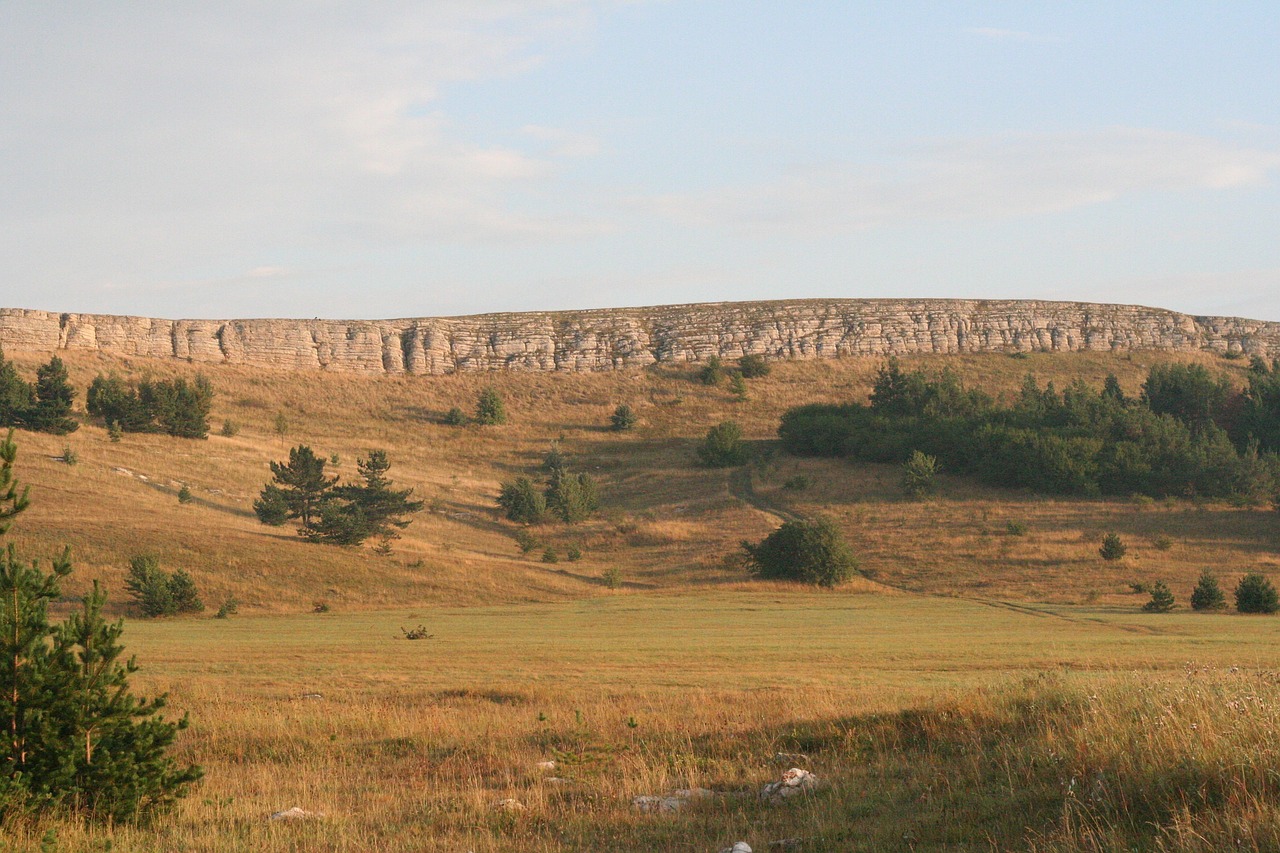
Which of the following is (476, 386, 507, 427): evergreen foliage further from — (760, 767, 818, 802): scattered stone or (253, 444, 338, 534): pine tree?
(760, 767, 818, 802): scattered stone

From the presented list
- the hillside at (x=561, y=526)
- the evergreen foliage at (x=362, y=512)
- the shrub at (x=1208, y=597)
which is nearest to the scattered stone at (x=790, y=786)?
the shrub at (x=1208, y=597)

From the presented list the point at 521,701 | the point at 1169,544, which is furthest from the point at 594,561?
the point at 521,701

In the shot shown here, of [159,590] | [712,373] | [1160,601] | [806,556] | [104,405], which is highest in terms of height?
[712,373]

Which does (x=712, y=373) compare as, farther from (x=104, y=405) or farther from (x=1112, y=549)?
(x=1112, y=549)

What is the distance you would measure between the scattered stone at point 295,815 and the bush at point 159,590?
29.2 meters

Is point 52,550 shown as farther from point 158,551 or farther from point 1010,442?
point 1010,442

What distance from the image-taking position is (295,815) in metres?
9.85

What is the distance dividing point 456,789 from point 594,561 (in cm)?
4312

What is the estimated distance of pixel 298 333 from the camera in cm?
9756

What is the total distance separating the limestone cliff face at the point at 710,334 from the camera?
97312 mm

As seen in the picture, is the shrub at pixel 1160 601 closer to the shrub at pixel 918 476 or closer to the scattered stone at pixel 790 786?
the shrub at pixel 918 476

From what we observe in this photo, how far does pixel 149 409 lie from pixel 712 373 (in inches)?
1942

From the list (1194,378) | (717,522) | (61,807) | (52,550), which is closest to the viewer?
(61,807)

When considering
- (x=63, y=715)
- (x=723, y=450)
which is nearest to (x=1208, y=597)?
(x=63, y=715)
